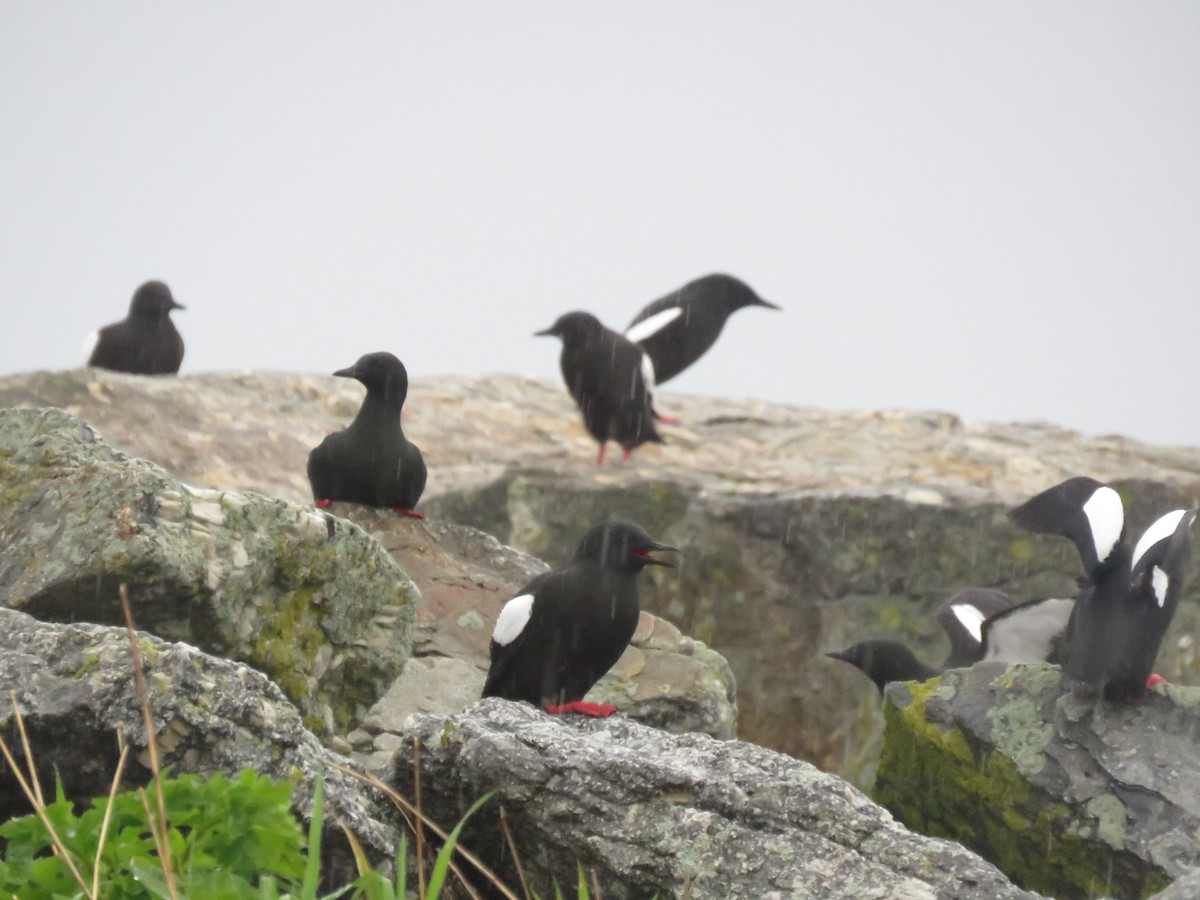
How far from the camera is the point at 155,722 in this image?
3088 mm

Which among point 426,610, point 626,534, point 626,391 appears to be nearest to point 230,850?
point 626,534

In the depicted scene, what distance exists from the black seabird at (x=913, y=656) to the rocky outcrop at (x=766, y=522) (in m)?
0.58

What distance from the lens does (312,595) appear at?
183 inches

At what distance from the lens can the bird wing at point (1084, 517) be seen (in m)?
5.36

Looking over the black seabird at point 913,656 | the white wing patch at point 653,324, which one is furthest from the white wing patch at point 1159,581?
the white wing patch at point 653,324

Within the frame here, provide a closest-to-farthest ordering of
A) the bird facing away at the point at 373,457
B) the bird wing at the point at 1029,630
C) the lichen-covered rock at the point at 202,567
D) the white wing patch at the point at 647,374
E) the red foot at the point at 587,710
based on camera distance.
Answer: the lichen-covered rock at the point at 202,567, the red foot at the point at 587,710, the bird facing away at the point at 373,457, the bird wing at the point at 1029,630, the white wing patch at the point at 647,374

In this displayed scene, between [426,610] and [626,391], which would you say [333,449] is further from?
[626,391]

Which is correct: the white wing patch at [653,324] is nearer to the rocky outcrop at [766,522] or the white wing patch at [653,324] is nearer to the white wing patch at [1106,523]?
the rocky outcrop at [766,522]

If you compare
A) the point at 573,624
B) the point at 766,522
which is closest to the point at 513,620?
the point at 573,624

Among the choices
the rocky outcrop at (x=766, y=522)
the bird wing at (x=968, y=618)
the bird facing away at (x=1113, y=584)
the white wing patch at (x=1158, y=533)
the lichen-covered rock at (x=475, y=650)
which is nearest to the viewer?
the bird facing away at (x=1113, y=584)

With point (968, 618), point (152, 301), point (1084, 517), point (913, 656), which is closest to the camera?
point (1084, 517)

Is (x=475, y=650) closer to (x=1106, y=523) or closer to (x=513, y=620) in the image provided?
(x=513, y=620)

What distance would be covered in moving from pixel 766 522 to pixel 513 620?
4.08 m

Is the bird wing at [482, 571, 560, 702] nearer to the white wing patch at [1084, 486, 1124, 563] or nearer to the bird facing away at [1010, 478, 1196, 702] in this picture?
the bird facing away at [1010, 478, 1196, 702]
